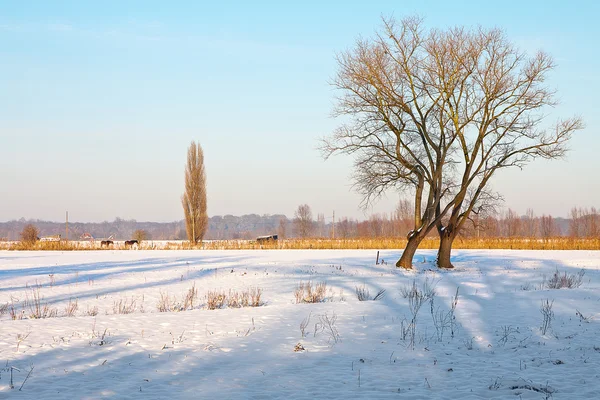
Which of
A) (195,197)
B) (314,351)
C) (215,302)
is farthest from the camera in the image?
(195,197)

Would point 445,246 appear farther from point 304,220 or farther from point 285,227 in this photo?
point 285,227

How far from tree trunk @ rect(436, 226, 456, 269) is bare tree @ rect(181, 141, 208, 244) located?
27101 millimetres

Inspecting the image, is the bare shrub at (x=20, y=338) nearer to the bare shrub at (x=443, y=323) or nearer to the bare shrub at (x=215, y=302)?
the bare shrub at (x=215, y=302)

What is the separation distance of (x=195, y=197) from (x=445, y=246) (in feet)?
95.1

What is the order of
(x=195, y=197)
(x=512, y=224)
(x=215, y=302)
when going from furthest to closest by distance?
1. (x=512, y=224)
2. (x=195, y=197)
3. (x=215, y=302)

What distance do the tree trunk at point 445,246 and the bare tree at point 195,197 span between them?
27.1 meters

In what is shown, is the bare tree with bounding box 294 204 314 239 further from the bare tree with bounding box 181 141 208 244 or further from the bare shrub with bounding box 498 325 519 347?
the bare shrub with bounding box 498 325 519 347

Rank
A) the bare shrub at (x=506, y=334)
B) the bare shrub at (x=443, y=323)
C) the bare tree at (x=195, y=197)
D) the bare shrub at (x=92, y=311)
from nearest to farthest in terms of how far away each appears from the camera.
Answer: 1. the bare shrub at (x=506, y=334)
2. the bare shrub at (x=443, y=323)
3. the bare shrub at (x=92, y=311)
4. the bare tree at (x=195, y=197)

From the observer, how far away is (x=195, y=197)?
158 feet

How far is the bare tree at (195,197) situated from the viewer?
47344mm

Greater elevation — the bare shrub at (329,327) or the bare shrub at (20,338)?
the bare shrub at (20,338)

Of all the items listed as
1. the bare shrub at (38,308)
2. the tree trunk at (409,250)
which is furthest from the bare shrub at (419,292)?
the bare shrub at (38,308)

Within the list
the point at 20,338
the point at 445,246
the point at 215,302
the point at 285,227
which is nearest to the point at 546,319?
the point at 215,302

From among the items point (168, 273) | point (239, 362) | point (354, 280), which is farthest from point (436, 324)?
point (168, 273)
